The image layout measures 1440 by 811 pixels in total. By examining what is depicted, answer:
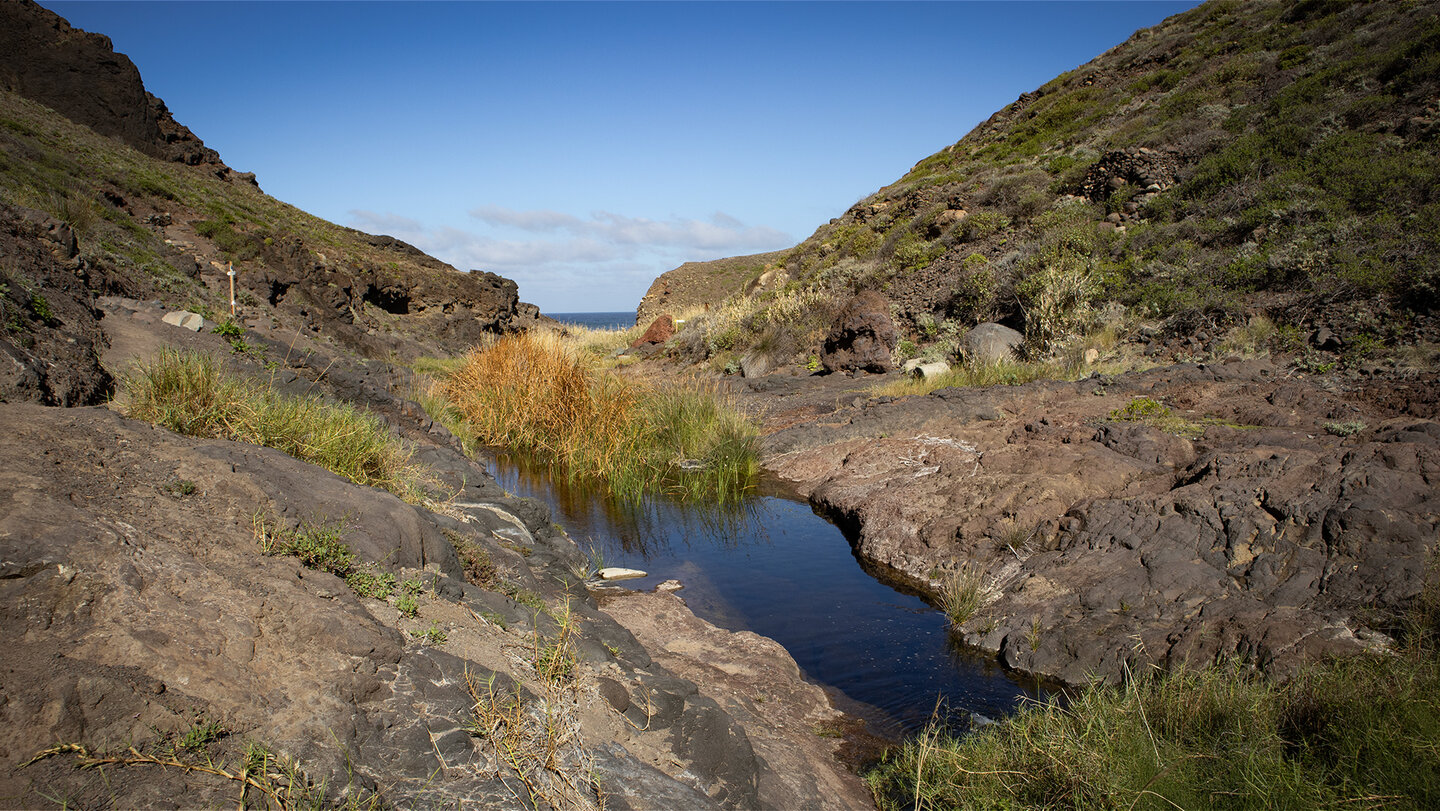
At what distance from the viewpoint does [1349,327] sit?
9281mm

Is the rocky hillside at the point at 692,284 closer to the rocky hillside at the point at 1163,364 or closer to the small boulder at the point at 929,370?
the rocky hillside at the point at 1163,364

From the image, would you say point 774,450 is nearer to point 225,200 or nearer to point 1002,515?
point 1002,515

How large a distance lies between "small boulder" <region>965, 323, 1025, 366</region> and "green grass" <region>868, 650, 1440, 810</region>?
984 cm

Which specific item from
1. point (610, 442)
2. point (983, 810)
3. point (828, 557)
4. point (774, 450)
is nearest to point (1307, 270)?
point (774, 450)

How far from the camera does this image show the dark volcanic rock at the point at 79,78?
25.7 m

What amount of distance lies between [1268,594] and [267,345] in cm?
960

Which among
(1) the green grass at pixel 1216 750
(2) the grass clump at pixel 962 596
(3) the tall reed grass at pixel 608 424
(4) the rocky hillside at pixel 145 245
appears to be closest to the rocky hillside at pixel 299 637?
(4) the rocky hillside at pixel 145 245

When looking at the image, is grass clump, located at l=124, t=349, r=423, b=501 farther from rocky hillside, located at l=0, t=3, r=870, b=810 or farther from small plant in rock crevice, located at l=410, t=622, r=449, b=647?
small plant in rock crevice, located at l=410, t=622, r=449, b=647

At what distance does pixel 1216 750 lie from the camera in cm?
278

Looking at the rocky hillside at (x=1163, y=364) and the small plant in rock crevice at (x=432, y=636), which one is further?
the rocky hillside at (x=1163, y=364)

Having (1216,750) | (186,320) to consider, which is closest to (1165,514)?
(1216,750)

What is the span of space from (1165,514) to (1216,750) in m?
2.65

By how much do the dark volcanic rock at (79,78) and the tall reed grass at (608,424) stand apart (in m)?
26.0

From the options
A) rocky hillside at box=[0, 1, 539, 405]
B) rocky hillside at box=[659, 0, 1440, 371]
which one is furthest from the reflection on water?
rocky hillside at box=[659, 0, 1440, 371]
